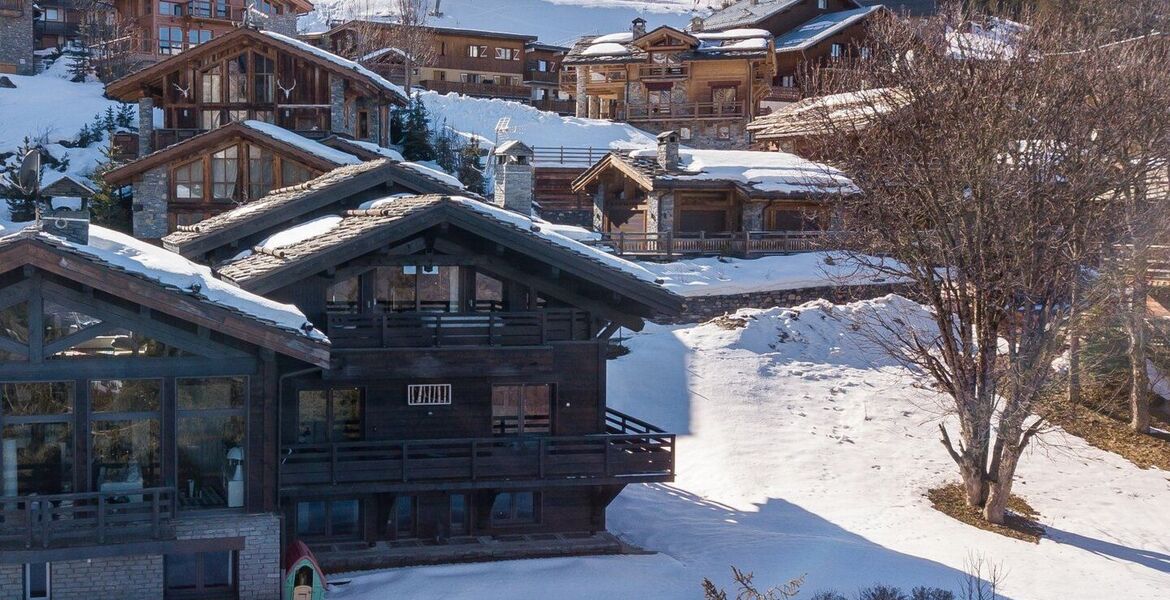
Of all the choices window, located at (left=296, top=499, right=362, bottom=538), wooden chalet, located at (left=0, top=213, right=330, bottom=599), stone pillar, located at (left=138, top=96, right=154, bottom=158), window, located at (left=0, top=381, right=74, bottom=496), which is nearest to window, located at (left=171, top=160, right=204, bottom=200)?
stone pillar, located at (left=138, top=96, right=154, bottom=158)

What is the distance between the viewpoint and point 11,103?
171ft

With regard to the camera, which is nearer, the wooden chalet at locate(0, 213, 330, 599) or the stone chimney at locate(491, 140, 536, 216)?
the wooden chalet at locate(0, 213, 330, 599)

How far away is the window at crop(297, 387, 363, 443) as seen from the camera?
19.5 metres

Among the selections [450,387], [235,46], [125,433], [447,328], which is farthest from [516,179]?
[235,46]

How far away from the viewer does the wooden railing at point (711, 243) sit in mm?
41281

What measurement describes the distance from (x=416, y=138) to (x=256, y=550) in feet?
113

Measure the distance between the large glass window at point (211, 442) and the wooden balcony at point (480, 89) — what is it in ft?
181

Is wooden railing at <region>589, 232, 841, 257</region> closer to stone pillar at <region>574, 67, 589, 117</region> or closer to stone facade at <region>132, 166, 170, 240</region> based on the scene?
stone facade at <region>132, 166, 170, 240</region>

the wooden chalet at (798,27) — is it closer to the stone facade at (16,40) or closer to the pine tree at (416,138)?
the pine tree at (416,138)

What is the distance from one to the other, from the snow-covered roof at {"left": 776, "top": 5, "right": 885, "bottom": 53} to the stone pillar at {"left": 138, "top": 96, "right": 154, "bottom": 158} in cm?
4140

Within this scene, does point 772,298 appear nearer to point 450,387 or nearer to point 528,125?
point 450,387

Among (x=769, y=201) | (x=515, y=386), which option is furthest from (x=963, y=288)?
(x=769, y=201)

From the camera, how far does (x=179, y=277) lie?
51.6ft

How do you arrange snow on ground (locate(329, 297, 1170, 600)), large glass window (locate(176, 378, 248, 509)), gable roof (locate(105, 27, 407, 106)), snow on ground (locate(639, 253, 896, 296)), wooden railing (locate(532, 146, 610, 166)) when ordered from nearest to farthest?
large glass window (locate(176, 378, 248, 509))
snow on ground (locate(329, 297, 1170, 600))
gable roof (locate(105, 27, 407, 106))
snow on ground (locate(639, 253, 896, 296))
wooden railing (locate(532, 146, 610, 166))
